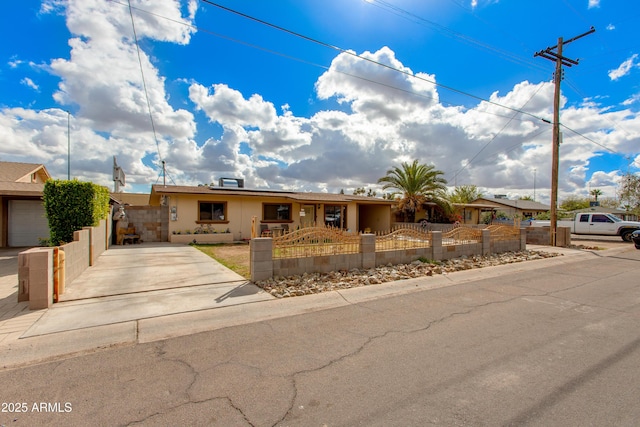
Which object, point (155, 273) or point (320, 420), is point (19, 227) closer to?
point (155, 273)

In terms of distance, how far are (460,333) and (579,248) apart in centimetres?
1632

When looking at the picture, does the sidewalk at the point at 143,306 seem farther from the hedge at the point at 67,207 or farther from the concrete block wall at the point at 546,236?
the concrete block wall at the point at 546,236

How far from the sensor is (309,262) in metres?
8.26

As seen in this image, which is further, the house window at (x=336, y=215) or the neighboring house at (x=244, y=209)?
the house window at (x=336, y=215)

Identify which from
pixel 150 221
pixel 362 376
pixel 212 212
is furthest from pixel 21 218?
pixel 362 376

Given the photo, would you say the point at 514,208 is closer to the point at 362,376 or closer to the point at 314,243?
the point at 314,243

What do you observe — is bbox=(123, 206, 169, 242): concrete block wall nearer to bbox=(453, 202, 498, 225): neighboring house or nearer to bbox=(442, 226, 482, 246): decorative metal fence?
bbox=(442, 226, 482, 246): decorative metal fence

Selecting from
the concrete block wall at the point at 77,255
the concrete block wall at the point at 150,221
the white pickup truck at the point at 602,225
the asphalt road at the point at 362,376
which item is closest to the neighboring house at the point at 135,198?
the concrete block wall at the point at 150,221

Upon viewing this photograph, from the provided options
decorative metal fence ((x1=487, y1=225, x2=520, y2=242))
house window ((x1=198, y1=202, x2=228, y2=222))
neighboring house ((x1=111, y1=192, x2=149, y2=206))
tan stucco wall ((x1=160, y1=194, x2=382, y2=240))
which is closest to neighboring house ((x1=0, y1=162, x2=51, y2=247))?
tan stucco wall ((x1=160, y1=194, x2=382, y2=240))

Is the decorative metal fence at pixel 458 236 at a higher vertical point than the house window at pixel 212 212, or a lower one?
lower

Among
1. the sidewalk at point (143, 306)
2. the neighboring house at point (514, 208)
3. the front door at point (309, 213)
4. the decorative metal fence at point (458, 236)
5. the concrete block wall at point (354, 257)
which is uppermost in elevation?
the neighboring house at point (514, 208)

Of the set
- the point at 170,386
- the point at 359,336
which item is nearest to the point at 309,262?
the point at 359,336

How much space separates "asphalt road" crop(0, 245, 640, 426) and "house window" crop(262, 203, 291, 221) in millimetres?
13652

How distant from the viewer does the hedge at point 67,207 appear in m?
8.13
